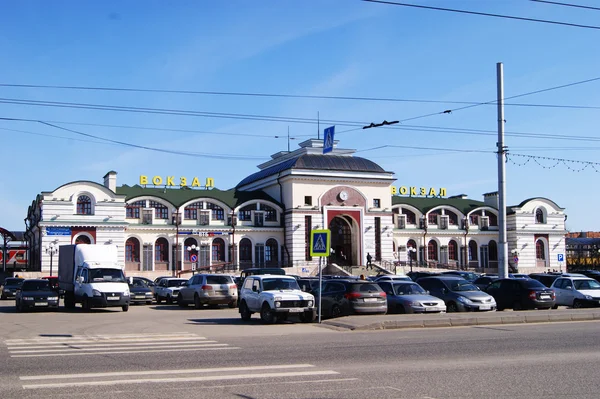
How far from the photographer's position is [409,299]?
2577 cm

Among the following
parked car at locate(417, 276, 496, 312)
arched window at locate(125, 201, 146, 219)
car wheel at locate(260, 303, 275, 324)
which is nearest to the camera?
car wheel at locate(260, 303, 275, 324)

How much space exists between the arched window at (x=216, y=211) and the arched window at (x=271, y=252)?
508 cm

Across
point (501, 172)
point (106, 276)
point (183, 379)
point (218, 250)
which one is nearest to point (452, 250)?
point (218, 250)

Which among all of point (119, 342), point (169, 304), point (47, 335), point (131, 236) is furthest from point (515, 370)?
point (131, 236)

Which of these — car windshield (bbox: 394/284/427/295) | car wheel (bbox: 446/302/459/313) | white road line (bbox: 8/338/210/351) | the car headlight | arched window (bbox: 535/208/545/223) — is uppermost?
arched window (bbox: 535/208/545/223)

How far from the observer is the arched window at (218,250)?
6272 centimetres

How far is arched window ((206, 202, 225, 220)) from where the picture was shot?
62.8m

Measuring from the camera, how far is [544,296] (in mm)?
28375

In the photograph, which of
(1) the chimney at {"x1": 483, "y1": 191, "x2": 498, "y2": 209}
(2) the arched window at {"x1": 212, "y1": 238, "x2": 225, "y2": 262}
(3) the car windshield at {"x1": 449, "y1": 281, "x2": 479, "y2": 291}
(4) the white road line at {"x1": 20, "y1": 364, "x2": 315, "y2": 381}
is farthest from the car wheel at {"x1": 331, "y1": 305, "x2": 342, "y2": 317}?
(1) the chimney at {"x1": 483, "y1": 191, "x2": 498, "y2": 209}

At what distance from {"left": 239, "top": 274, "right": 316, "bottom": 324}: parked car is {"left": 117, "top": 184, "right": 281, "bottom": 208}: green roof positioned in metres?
36.5

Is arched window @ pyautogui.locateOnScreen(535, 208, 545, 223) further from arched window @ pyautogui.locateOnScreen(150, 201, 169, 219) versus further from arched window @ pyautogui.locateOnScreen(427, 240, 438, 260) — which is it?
arched window @ pyautogui.locateOnScreen(150, 201, 169, 219)

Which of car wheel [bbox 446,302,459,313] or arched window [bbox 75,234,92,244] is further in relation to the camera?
arched window [bbox 75,234,92,244]

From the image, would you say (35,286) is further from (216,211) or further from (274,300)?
(216,211)

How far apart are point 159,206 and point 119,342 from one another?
144 ft
